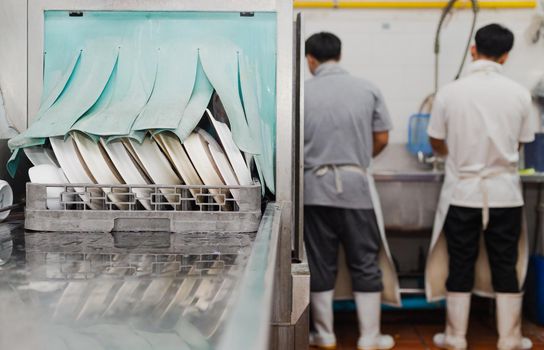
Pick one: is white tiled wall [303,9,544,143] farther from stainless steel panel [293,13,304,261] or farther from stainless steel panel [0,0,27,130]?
stainless steel panel [0,0,27,130]

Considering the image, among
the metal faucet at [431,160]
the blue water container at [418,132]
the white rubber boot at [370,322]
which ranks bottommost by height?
the white rubber boot at [370,322]

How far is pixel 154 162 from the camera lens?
1.13 m

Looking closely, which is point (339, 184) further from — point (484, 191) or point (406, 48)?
point (406, 48)

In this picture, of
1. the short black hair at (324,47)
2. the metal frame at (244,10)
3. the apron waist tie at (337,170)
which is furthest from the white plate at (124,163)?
the short black hair at (324,47)

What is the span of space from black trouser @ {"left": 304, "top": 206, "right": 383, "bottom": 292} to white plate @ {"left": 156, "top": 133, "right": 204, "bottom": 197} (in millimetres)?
1815

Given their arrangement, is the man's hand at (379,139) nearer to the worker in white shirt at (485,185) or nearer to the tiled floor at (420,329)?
the worker in white shirt at (485,185)

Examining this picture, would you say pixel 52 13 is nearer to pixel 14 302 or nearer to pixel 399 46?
pixel 14 302

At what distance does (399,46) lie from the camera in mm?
3678

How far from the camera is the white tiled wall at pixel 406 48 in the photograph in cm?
367

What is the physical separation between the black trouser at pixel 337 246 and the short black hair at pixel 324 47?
2.50 ft

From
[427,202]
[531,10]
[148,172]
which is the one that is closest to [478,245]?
[427,202]

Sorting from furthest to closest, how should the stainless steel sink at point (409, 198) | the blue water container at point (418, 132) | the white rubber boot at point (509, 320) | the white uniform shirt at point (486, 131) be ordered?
the blue water container at point (418, 132)
the stainless steel sink at point (409, 198)
the white rubber boot at point (509, 320)
the white uniform shirt at point (486, 131)

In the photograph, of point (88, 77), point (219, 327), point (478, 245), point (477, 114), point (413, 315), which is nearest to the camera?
point (219, 327)

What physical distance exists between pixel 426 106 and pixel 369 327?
1475 millimetres
